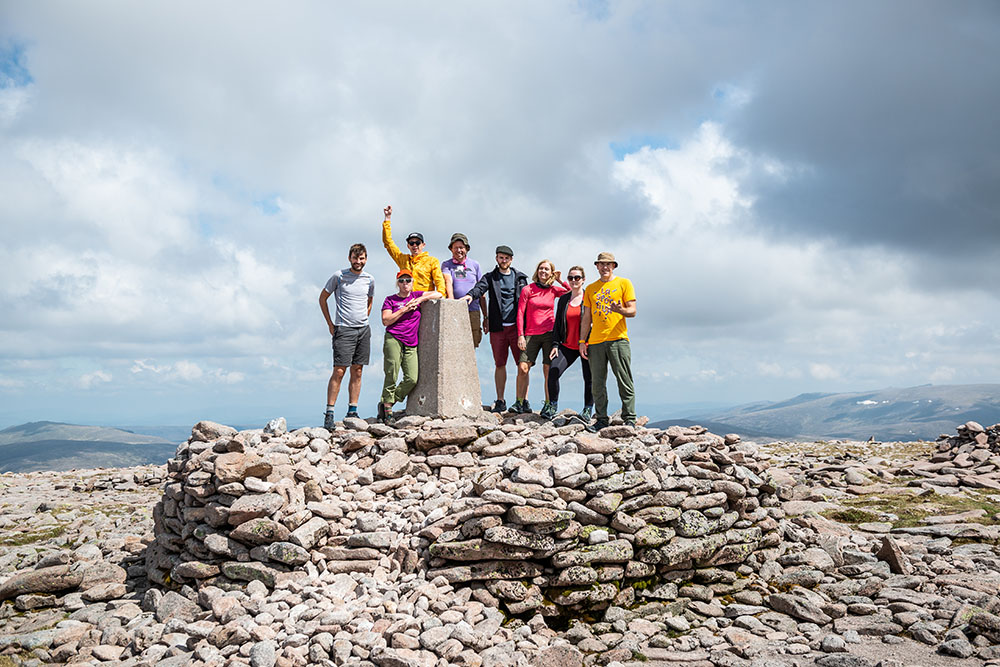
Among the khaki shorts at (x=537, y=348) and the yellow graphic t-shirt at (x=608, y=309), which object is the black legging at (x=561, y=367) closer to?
the khaki shorts at (x=537, y=348)

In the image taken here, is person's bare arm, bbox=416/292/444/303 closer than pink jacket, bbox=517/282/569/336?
Yes

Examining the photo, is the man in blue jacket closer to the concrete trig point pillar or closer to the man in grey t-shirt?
the concrete trig point pillar

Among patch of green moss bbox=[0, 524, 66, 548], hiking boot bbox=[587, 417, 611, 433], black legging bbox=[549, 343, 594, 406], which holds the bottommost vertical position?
patch of green moss bbox=[0, 524, 66, 548]

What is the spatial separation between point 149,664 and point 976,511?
49.4 ft

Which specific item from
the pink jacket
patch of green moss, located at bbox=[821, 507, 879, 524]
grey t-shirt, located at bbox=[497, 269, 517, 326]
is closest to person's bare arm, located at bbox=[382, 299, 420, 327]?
grey t-shirt, located at bbox=[497, 269, 517, 326]

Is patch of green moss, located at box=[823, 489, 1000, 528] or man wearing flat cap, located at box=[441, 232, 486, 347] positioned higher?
man wearing flat cap, located at box=[441, 232, 486, 347]

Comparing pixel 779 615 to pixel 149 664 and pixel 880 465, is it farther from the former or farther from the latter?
pixel 880 465

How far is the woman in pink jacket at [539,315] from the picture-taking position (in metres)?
12.7

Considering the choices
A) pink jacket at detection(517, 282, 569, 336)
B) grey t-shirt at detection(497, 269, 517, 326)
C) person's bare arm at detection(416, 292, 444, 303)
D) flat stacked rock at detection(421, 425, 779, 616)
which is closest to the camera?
flat stacked rock at detection(421, 425, 779, 616)

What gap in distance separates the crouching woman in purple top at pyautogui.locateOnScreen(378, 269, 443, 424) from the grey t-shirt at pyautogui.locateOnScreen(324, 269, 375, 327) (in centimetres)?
64

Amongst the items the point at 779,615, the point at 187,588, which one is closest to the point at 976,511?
the point at 779,615

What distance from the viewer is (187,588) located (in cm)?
912

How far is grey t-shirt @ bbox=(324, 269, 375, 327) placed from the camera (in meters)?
11.7

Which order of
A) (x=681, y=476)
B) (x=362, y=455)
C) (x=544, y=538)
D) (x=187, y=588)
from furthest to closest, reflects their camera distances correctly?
(x=362, y=455) < (x=681, y=476) < (x=187, y=588) < (x=544, y=538)
